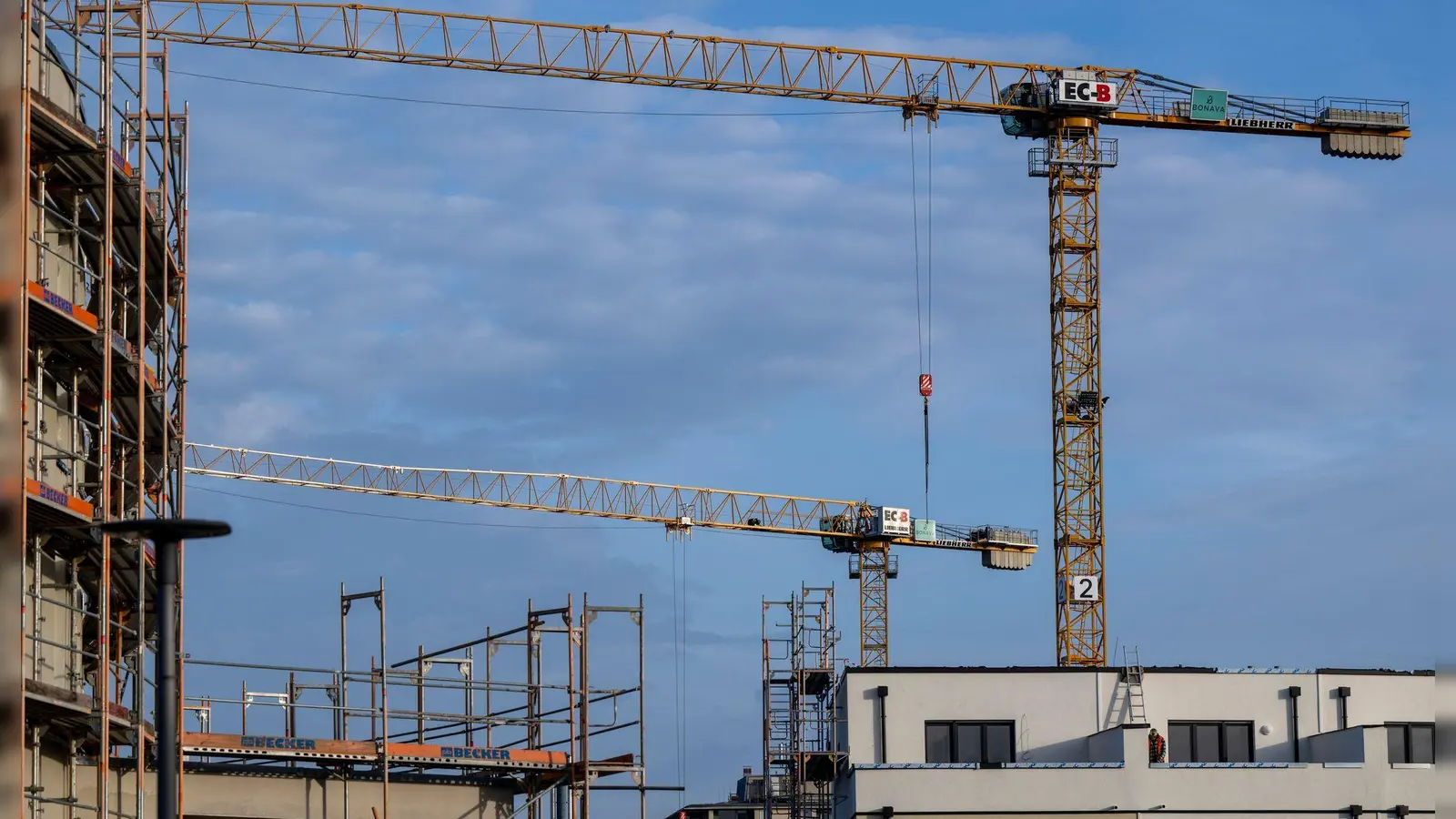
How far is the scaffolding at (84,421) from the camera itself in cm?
3509

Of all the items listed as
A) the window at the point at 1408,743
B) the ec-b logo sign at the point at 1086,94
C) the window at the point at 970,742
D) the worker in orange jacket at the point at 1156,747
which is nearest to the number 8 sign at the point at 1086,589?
the ec-b logo sign at the point at 1086,94

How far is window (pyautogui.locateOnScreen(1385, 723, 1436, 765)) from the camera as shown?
194 ft

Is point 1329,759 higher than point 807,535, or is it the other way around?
point 807,535

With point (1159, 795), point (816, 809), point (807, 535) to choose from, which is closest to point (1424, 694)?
point (1159, 795)

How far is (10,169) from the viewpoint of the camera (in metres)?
16.0

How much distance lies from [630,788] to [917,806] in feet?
44.5

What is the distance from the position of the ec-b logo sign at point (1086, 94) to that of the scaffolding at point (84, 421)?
77.3m

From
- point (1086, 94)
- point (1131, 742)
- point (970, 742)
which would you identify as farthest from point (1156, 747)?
point (1086, 94)

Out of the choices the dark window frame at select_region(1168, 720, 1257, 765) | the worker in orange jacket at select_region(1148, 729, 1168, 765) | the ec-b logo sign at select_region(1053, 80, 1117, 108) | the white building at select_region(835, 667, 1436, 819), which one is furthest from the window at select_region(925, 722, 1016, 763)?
the ec-b logo sign at select_region(1053, 80, 1117, 108)

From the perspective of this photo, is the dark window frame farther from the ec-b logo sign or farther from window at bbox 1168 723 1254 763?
the ec-b logo sign

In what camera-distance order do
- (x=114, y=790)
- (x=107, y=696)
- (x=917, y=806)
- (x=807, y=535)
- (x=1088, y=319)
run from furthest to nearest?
(x=807, y=535)
(x=1088, y=319)
(x=917, y=806)
(x=114, y=790)
(x=107, y=696)

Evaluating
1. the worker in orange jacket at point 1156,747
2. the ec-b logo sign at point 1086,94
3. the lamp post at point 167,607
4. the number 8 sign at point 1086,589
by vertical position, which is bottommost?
the worker in orange jacket at point 1156,747

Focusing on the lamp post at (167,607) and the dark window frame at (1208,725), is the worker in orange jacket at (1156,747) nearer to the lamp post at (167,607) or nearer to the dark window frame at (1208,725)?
the dark window frame at (1208,725)

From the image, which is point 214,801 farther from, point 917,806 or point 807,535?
point 807,535
